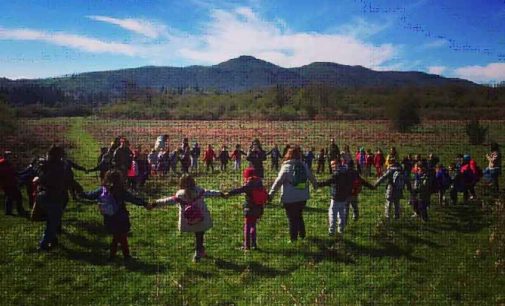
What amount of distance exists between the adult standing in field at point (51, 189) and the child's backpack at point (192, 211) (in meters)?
1.71

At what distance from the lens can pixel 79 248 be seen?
20.2ft

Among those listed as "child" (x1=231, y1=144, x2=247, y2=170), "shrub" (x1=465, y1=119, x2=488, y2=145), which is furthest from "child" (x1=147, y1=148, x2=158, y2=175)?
"shrub" (x1=465, y1=119, x2=488, y2=145)

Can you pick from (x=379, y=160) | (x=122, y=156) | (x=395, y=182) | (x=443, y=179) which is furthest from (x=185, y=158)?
(x=443, y=179)

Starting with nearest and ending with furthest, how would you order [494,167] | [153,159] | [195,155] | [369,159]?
[494,167] → [153,159] → [369,159] → [195,155]

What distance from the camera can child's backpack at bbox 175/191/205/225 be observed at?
564 cm

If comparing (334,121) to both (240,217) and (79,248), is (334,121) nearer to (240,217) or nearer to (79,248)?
(240,217)

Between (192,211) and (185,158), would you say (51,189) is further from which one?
(185,158)

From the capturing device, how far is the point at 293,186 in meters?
6.22

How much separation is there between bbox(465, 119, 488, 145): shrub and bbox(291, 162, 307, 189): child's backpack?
541 cm

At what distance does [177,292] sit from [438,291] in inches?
109

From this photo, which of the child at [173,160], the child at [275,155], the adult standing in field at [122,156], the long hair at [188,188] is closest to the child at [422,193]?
the long hair at [188,188]

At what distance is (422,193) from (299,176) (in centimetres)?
306

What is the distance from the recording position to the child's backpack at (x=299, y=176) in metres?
6.23

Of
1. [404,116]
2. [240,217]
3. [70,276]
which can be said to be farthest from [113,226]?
[404,116]
